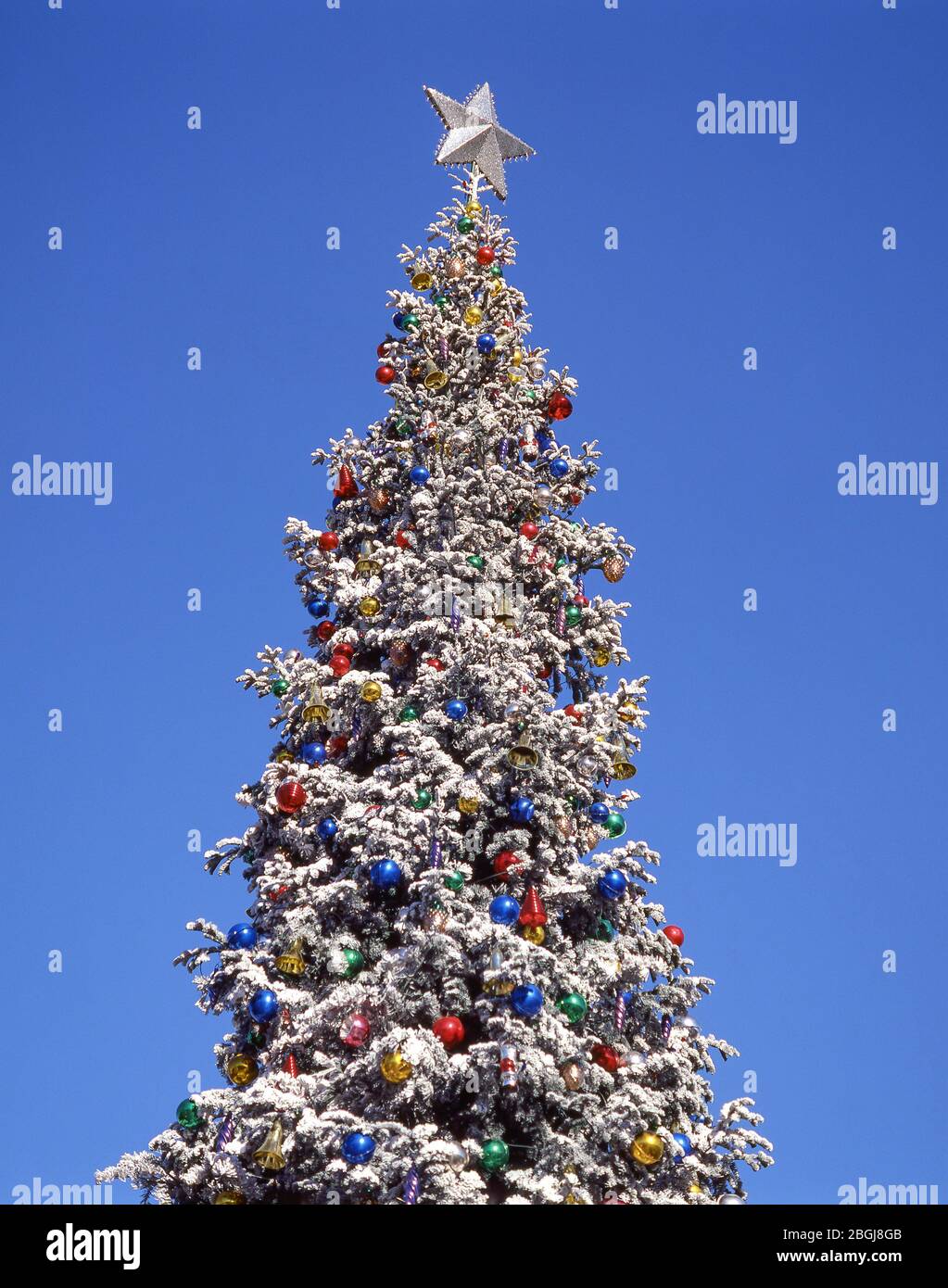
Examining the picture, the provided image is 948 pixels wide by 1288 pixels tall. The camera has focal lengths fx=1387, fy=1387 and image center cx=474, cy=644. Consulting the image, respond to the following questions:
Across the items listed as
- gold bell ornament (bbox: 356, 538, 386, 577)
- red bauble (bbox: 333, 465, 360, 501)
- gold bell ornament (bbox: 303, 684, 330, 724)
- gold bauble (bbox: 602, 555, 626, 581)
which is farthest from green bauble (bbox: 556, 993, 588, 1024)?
red bauble (bbox: 333, 465, 360, 501)

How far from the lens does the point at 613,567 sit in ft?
49.5

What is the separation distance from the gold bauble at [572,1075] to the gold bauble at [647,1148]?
2.04ft

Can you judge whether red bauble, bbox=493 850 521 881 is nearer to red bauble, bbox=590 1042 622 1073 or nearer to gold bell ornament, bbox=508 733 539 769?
gold bell ornament, bbox=508 733 539 769

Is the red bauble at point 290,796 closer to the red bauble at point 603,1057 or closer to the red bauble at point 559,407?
the red bauble at point 603,1057

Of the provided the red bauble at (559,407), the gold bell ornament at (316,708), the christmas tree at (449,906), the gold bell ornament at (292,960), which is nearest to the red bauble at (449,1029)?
the christmas tree at (449,906)

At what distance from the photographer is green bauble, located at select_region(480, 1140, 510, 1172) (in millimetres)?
10242

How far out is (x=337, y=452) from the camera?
15.3 metres

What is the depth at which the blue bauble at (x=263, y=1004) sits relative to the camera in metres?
11.3

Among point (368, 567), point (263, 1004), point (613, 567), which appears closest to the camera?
point (263, 1004)

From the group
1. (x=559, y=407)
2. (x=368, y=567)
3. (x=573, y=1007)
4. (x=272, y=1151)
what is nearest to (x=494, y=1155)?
(x=573, y=1007)

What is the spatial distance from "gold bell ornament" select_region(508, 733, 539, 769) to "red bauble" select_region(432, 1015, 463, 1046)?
86.7 inches

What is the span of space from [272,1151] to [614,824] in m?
4.13

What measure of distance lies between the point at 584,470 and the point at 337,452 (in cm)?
278

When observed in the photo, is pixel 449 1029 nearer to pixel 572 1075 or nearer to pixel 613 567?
pixel 572 1075
